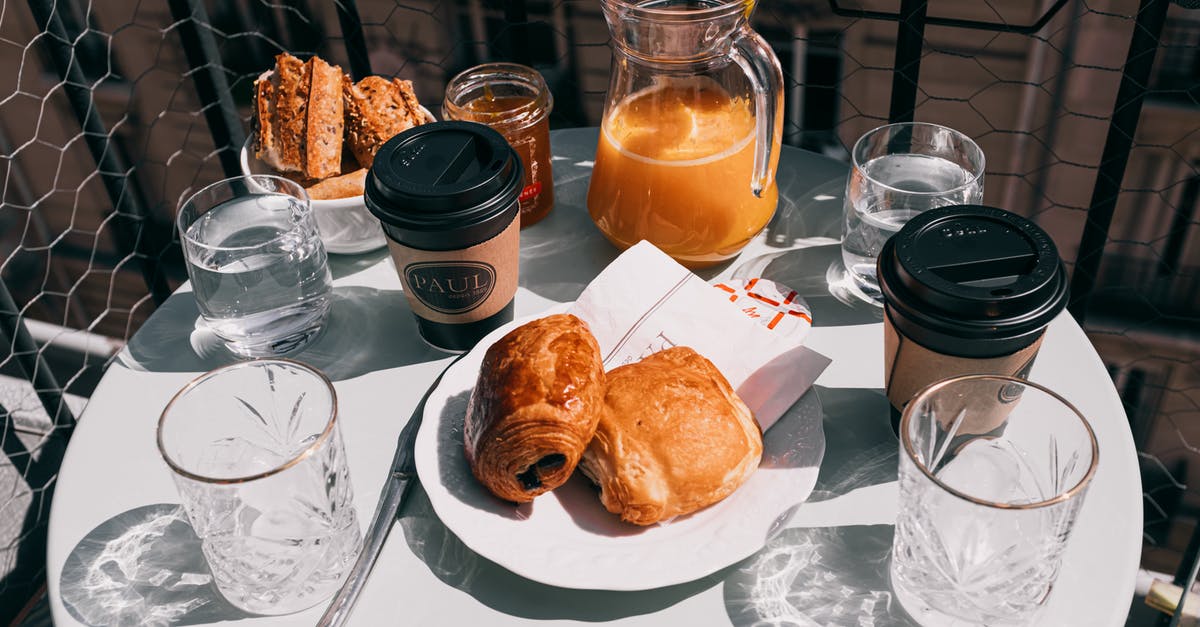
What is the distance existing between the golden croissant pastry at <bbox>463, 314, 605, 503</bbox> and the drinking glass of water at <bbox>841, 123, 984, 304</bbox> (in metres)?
0.32

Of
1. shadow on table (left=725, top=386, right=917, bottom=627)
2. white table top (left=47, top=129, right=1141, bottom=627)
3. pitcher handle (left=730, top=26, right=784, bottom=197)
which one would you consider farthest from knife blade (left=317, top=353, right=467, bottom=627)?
pitcher handle (left=730, top=26, right=784, bottom=197)

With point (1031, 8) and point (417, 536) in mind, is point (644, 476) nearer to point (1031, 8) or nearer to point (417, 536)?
point (417, 536)

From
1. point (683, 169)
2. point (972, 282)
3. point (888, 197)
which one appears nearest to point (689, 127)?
point (683, 169)

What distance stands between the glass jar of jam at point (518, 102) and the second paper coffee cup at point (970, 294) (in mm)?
382

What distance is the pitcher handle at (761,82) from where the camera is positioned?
0.79 m

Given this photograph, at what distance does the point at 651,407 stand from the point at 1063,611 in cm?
29

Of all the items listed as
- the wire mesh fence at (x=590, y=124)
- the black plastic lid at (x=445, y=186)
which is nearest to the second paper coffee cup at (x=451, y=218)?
the black plastic lid at (x=445, y=186)

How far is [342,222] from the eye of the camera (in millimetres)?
920

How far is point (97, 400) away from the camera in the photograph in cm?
82

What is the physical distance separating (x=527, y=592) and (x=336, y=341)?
0.34 meters

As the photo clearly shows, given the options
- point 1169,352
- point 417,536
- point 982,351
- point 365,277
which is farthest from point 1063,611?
point 1169,352

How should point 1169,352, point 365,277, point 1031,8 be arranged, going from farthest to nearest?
point 1031,8, point 1169,352, point 365,277

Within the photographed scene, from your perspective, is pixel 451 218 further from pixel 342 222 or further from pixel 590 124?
pixel 590 124

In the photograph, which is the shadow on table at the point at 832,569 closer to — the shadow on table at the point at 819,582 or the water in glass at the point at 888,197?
Answer: the shadow on table at the point at 819,582
